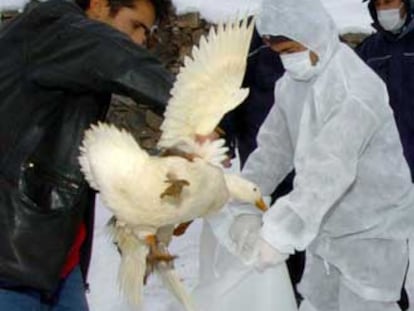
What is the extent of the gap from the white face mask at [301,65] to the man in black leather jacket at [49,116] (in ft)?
3.53

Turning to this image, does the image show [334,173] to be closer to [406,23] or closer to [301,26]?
[301,26]

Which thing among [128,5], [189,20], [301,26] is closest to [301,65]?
[301,26]

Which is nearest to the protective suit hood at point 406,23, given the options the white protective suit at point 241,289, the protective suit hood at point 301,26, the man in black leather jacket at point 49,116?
the protective suit hood at point 301,26

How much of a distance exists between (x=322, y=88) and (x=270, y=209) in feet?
1.46

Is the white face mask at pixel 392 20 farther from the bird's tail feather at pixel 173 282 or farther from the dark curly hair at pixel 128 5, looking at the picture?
the bird's tail feather at pixel 173 282

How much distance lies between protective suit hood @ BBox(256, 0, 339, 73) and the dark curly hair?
70 cm

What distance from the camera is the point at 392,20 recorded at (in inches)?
200

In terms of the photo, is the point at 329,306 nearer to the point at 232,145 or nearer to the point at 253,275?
the point at 253,275

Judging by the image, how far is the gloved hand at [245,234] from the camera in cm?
342

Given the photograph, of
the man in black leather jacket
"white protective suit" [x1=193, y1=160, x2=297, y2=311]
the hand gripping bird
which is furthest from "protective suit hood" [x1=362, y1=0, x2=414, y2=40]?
the man in black leather jacket

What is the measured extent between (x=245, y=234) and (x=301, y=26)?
704 mm

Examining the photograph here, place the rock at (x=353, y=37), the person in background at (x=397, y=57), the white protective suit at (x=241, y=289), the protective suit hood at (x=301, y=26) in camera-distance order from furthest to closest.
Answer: the rock at (x=353, y=37), the person in background at (x=397, y=57), the white protective suit at (x=241, y=289), the protective suit hood at (x=301, y=26)

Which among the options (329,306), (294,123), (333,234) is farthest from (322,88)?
(329,306)

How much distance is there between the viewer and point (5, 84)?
2.55 m
